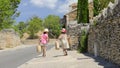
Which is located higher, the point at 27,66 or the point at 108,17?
the point at 108,17

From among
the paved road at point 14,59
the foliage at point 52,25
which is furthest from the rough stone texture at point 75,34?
the foliage at point 52,25

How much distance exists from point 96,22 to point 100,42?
1367 millimetres

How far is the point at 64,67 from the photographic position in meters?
14.6

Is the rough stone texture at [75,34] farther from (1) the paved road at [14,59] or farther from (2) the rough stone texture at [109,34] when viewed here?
(2) the rough stone texture at [109,34]

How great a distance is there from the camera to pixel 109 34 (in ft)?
48.8

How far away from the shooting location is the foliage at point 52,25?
79.9m

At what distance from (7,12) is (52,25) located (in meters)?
40.6

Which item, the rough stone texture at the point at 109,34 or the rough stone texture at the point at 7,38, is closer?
the rough stone texture at the point at 109,34

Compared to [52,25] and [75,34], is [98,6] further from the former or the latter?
[52,25]

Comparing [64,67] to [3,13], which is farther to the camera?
[3,13]

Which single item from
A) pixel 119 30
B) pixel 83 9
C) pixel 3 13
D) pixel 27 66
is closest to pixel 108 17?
pixel 119 30

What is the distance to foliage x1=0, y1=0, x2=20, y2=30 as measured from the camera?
45.3 metres

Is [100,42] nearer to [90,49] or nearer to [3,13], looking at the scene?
[90,49]

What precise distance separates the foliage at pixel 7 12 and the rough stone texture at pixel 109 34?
28597 millimetres
